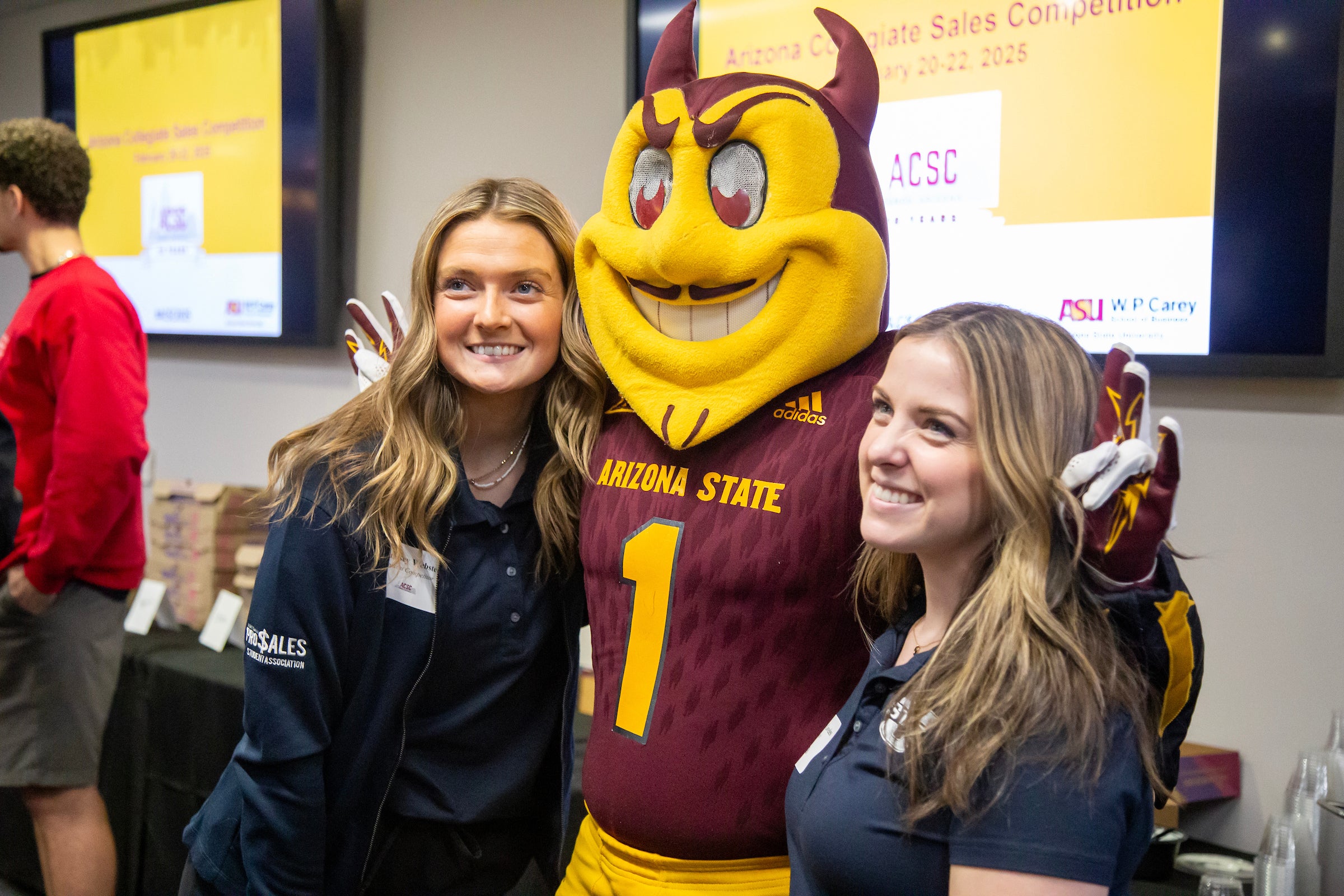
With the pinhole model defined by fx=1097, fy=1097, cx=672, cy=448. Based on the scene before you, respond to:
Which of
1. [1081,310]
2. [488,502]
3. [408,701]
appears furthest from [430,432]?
[1081,310]

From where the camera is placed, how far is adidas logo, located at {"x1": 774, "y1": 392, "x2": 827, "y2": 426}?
1312 mm

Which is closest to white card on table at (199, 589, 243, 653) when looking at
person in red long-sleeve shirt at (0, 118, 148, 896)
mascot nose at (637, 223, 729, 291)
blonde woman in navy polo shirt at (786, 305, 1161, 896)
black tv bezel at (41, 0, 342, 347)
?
person in red long-sleeve shirt at (0, 118, 148, 896)

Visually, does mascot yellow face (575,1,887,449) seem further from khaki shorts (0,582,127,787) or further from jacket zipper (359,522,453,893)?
khaki shorts (0,582,127,787)

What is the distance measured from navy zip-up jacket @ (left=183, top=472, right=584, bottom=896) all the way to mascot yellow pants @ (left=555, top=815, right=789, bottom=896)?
0.32 m

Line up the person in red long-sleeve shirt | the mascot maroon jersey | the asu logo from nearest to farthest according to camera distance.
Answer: the mascot maroon jersey < the asu logo < the person in red long-sleeve shirt

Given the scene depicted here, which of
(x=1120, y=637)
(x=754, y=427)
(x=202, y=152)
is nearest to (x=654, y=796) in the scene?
(x=754, y=427)

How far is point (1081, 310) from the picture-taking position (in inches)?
78.6

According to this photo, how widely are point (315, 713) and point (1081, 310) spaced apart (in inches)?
57.6

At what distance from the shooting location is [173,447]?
3.67 metres

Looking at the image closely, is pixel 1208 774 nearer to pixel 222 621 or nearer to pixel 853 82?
pixel 853 82

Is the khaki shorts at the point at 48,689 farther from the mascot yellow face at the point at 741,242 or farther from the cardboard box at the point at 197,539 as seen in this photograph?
the mascot yellow face at the point at 741,242

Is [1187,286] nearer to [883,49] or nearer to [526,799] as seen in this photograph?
[883,49]

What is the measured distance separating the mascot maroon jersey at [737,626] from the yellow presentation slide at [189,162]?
2.25 meters

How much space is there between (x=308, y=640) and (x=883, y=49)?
158 cm
